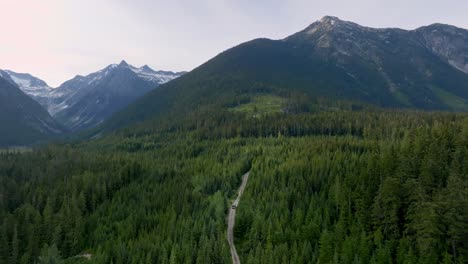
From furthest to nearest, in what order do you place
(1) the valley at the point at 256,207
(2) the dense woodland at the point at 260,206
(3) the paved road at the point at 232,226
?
(3) the paved road at the point at 232,226, (1) the valley at the point at 256,207, (2) the dense woodland at the point at 260,206

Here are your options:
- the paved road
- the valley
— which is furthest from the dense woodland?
the paved road

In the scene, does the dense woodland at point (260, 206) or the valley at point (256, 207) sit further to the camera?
the valley at point (256, 207)

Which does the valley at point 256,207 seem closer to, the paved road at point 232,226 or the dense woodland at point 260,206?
the dense woodland at point 260,206

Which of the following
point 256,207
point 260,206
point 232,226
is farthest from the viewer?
point 256,207

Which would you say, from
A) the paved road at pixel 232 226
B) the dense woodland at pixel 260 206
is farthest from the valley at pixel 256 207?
the paved road at pixel 232 226

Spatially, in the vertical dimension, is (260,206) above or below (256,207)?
above

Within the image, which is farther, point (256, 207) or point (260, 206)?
point (256, 207)

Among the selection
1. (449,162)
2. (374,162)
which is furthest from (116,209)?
(449,162)

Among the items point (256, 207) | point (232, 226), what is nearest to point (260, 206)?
point (256, 207)

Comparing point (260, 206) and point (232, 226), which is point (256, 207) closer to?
point (260, 206)
